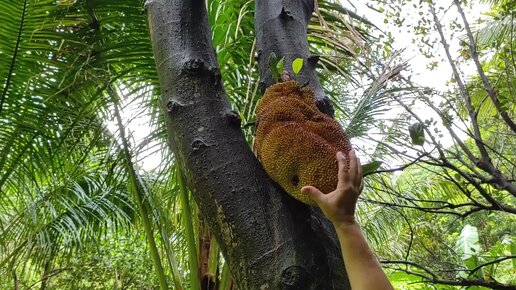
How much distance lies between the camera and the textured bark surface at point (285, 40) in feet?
2.97

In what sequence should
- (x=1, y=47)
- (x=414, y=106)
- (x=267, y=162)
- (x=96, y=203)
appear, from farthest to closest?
(x=96, y=203) < (x=414, y=106) < (x=1, y=47) < (x=267, y=162)

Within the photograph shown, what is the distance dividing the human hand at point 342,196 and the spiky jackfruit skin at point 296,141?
0.05 feet

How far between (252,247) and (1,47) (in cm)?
122

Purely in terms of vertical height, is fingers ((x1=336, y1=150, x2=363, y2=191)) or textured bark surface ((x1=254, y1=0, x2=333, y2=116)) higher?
textured bark surface ((x1=254, y1=0, x2=333, y2=116))

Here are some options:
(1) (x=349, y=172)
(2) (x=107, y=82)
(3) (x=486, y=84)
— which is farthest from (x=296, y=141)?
(3) (x=486, y=84)

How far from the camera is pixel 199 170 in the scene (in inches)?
26.2

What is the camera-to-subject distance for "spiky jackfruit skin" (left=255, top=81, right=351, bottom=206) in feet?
2.13

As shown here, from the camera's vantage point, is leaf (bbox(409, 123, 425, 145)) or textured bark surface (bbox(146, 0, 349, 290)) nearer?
textured bark surface (bbox(146, 0, 349, 290))

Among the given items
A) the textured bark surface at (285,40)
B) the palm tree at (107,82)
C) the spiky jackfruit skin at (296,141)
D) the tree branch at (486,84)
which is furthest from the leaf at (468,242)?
the spiky jackfruit skin at (296,141)

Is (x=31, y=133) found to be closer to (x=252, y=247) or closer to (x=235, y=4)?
(x=235, y=4)

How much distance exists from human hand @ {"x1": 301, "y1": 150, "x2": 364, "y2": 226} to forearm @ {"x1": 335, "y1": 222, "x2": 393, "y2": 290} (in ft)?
0.04

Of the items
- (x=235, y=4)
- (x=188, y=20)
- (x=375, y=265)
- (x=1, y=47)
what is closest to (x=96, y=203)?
(x=1, y=47)

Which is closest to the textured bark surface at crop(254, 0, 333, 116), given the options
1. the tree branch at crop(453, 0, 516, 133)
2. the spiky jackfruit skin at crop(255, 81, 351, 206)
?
the spiky jackfruit skin at crop(255, 81, 351, 206)

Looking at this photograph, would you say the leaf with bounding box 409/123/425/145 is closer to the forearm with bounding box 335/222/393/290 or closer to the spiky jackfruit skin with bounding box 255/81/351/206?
the spiky jackfruit skin with bounding box 255/81/351/206
